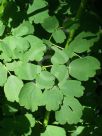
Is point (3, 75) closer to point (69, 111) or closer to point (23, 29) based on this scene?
point (23, 29)

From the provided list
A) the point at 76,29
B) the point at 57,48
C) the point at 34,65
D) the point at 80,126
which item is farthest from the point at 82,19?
the point at 80,126

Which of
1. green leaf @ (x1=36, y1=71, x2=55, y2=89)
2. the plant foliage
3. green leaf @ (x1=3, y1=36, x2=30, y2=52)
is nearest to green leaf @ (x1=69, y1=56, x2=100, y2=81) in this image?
the plant foliage

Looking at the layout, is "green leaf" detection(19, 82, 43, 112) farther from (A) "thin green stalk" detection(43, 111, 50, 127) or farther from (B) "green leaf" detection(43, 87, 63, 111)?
(A) "thin green stalk" detection(43, 111, 50, 127)

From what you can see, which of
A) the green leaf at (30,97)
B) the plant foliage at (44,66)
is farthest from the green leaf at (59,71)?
the green leaf at (30,97)

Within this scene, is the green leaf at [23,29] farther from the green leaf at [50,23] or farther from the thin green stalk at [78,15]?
the thin green stalk at [78,15]

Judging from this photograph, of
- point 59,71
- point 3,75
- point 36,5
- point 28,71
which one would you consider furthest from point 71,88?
point 36,5

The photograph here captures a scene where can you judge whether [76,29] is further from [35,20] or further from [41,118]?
[41,118]
